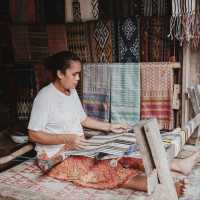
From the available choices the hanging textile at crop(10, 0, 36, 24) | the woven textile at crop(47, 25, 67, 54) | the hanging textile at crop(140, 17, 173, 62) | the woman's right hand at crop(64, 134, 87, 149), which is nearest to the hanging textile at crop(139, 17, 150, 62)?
the hanging textile at crop(140, 17, 173, 62)

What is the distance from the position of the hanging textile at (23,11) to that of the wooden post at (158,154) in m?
2.91

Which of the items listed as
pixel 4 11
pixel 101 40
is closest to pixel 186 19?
pixel 101 40

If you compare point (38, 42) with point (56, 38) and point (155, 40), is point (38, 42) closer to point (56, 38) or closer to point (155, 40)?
point (56, 38)

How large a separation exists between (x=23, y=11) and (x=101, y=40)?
3.50 feet

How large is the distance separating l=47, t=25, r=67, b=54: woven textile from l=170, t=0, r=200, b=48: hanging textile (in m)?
1.35

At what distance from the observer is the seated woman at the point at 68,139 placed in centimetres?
257

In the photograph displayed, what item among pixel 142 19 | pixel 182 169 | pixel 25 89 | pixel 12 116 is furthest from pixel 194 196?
pixel 12 116

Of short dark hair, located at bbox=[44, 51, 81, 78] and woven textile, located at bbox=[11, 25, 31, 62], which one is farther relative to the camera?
woven textile, located at bbox=[11, 25, 31, 62]

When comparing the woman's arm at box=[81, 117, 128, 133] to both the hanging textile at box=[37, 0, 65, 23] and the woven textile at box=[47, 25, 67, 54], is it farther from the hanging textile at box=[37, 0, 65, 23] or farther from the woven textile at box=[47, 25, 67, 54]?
the hanging textile at box=[37, 0, 65, 23]

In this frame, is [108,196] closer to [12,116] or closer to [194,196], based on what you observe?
[194,196]

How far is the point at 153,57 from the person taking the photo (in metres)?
3.92

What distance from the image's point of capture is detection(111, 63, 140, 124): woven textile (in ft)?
13.1

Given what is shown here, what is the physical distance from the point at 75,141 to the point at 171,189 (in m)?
0.82

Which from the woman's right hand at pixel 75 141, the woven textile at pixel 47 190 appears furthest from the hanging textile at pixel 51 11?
the woven textile at pixel 47 190
